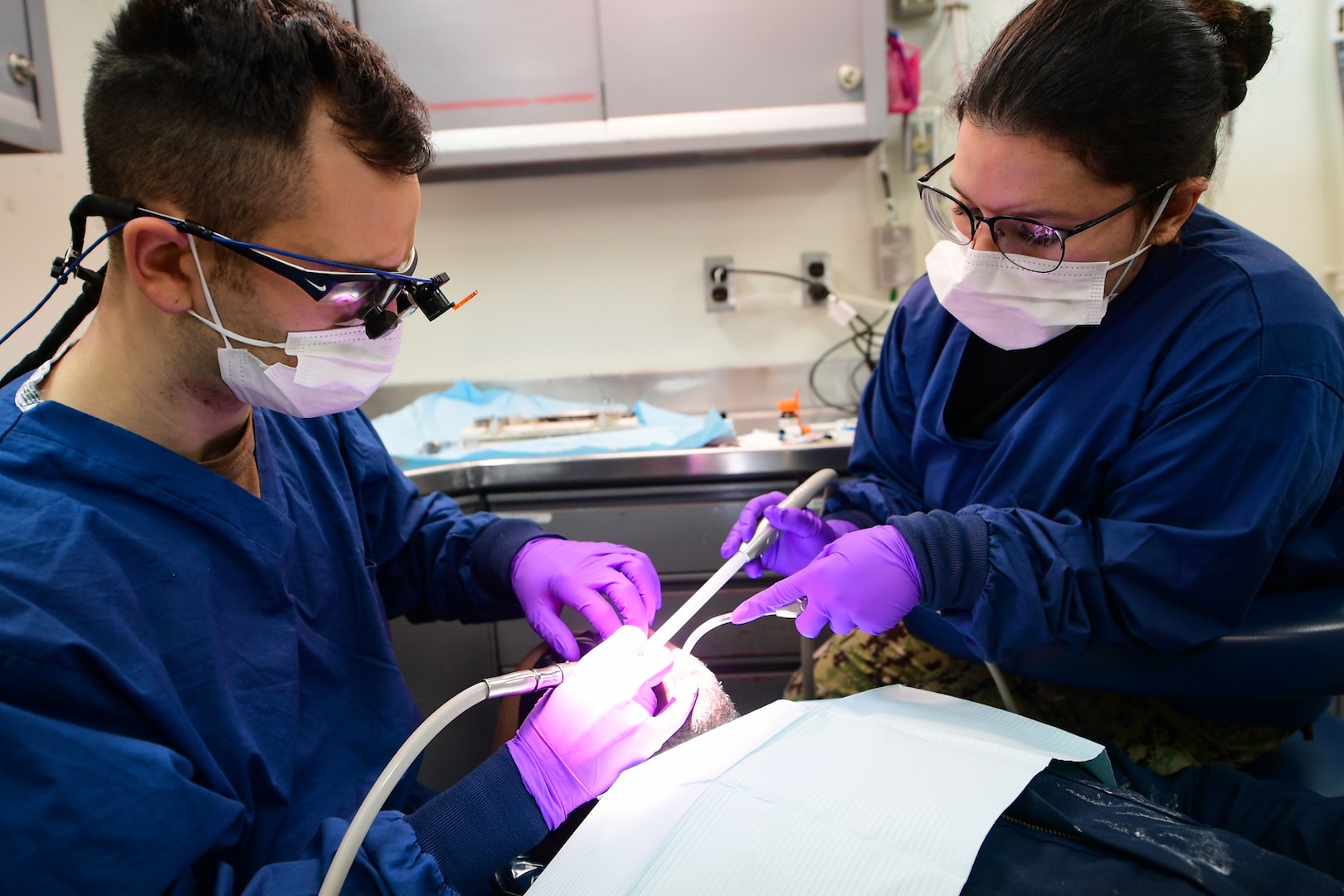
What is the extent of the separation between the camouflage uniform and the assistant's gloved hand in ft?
0.73

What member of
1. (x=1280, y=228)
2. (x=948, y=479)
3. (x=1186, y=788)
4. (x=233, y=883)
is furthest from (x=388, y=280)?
(x=1280, y=228)

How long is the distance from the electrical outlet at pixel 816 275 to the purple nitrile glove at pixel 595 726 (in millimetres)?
1689

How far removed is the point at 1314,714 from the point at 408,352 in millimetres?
2268

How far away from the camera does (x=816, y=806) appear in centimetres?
68

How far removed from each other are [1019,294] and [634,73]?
1.34m

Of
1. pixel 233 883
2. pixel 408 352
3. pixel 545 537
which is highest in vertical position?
pixel 408 352

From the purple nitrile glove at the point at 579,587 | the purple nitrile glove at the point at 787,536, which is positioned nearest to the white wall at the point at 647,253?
the purple nitrile glove at the point at 787,536

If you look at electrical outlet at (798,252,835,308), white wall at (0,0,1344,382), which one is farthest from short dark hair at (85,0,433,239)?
electrical outlet at (798,252,835,308)

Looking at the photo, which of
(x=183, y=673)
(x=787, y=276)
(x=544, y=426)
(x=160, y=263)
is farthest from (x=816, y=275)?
(x=183, y=673)

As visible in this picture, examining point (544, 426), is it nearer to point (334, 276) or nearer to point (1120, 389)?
point (334, 276)

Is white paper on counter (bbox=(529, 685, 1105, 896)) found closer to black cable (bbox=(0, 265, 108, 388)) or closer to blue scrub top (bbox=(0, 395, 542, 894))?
blue scrub top (bbox=(0, 395, 542, 894))

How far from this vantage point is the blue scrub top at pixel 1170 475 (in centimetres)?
87

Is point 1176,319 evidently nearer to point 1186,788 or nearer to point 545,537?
point 1186,788

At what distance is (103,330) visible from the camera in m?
0.83
